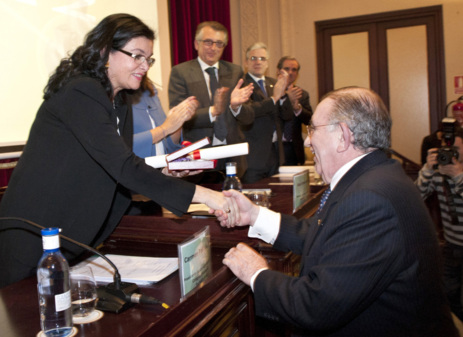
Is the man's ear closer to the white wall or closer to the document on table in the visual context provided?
the document on table

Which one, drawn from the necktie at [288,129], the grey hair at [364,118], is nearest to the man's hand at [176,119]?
the grey hair at [364,118]

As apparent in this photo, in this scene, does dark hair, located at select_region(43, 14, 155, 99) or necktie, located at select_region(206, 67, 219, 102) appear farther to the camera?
necktie, located at select_region(206, 67, 219, 102)

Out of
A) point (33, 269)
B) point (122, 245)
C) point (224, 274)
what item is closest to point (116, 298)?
point (224, 274)

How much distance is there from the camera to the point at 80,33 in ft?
10.6

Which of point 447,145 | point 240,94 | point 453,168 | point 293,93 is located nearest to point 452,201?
point 453,168

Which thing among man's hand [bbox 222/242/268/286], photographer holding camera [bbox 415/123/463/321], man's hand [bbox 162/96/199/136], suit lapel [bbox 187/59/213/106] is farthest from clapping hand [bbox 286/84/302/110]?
man's hand [bbox 222/242/268/286]

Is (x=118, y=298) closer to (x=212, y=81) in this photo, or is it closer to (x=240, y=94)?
(x=240, y=94)

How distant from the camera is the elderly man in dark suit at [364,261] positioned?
1159 millimetres

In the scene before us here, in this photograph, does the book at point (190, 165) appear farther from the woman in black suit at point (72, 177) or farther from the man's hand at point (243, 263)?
the man's hand at point (243, 263)

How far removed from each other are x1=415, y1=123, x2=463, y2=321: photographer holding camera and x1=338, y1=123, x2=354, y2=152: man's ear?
1.71 m

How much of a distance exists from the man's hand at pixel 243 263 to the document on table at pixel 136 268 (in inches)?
6.4

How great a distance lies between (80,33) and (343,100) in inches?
92.7

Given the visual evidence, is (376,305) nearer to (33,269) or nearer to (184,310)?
(184,310)

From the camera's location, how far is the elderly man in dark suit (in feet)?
3.80
